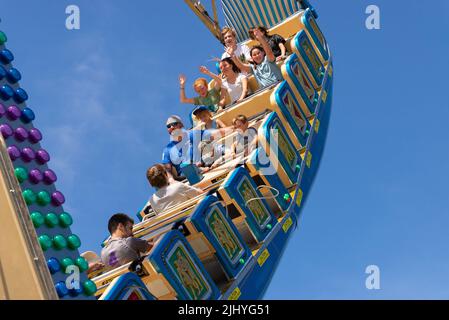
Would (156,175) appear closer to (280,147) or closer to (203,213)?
(203,213)

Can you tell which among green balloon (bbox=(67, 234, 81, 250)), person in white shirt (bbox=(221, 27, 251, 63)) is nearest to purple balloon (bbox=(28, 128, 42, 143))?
green balloon (bbox=(67, 234, 81, 250))

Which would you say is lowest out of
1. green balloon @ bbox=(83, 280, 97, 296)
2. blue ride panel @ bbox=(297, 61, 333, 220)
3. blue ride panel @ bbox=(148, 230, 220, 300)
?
blue ride panel @ bbox=(297, 61, 333, 220)

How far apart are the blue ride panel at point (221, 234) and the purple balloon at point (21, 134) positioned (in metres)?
1.21

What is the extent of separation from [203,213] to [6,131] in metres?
1.42

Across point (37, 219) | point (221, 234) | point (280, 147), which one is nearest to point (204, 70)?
point (280, 147)

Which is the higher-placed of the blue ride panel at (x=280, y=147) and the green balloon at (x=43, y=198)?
the green balloon at (x=43, y=198)

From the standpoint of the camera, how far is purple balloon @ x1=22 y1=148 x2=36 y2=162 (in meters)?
3.13

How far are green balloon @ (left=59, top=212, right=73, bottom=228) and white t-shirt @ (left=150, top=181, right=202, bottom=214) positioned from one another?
164cm

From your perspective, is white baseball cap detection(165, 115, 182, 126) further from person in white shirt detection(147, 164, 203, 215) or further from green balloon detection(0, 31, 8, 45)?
green balloon detection(0, 31, 8, 45)

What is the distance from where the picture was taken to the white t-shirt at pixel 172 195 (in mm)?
4770

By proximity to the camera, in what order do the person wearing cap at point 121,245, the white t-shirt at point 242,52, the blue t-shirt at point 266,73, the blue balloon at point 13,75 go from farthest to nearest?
the white t-shirt at point 242,52 < the blue t-shirt at point 266,73 < the person wearing cap at point 121,245 < the blue balloon at point 13,75

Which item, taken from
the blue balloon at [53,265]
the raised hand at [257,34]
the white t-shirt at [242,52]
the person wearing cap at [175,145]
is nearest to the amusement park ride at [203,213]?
the blue balloon at [53,265]

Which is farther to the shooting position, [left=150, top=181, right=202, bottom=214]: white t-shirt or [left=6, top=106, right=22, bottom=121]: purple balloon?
[left=150, top=181, right=202, bottom=214]: white t-shirt

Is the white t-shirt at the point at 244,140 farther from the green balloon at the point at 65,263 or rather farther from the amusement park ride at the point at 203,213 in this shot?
the green balloon at the point at 65,263
